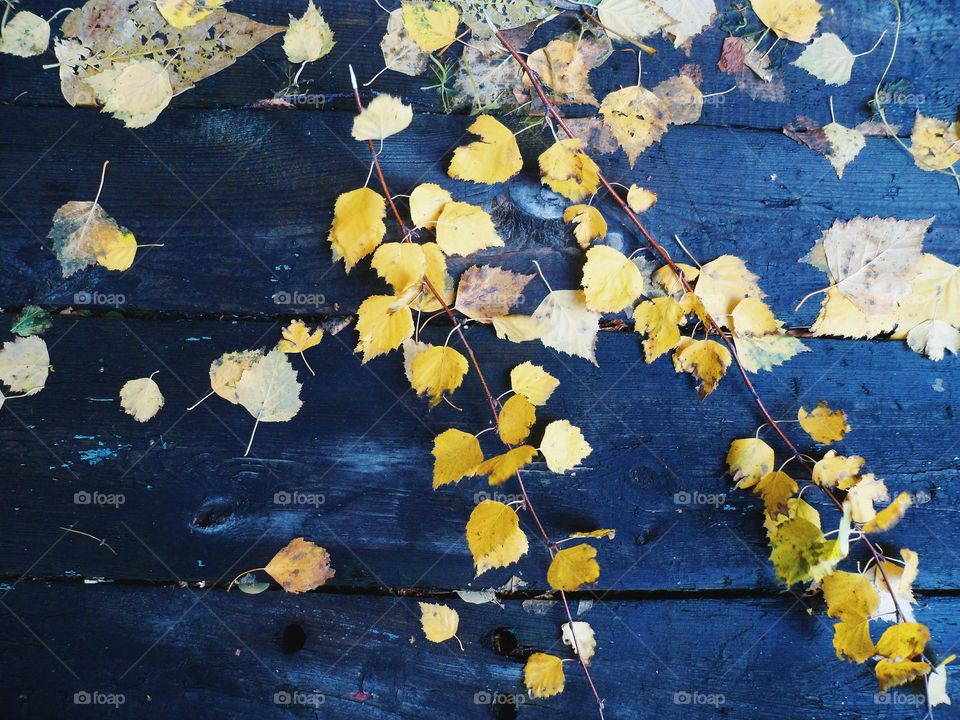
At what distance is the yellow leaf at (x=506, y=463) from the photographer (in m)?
0.98

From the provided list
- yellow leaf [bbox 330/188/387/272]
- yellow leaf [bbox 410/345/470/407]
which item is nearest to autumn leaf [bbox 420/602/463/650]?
yellow leaf [bbox 410/345/470/407]

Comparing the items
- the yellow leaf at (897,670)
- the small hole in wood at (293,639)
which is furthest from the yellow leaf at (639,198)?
the small hole in wood at (293,639)

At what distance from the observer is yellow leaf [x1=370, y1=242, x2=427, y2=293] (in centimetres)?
97

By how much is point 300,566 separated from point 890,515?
0.94 meters

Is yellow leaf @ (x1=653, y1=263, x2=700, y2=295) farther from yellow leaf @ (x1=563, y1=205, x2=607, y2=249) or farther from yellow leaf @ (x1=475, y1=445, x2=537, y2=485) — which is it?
yellow leaf @ (x1=475, y1=445, x2=537, y2=485)

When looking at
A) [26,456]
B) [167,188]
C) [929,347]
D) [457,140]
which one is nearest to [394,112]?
[457,140]

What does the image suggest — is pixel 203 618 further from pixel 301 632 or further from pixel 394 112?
pixel 394 112

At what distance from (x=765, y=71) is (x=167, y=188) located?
3.17ft

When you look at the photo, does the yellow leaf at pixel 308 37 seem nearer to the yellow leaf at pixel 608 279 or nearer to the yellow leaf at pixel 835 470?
the yellow leaf at pixel 608 279

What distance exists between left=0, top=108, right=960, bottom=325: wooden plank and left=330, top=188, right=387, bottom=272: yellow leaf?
3 centimetres

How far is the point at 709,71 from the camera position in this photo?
1.05 m

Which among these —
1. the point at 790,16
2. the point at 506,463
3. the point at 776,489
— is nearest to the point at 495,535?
the point at 506,463

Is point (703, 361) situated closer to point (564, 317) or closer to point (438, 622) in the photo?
point (564, 317)

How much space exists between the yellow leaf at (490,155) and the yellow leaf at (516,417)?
13.6 inches
